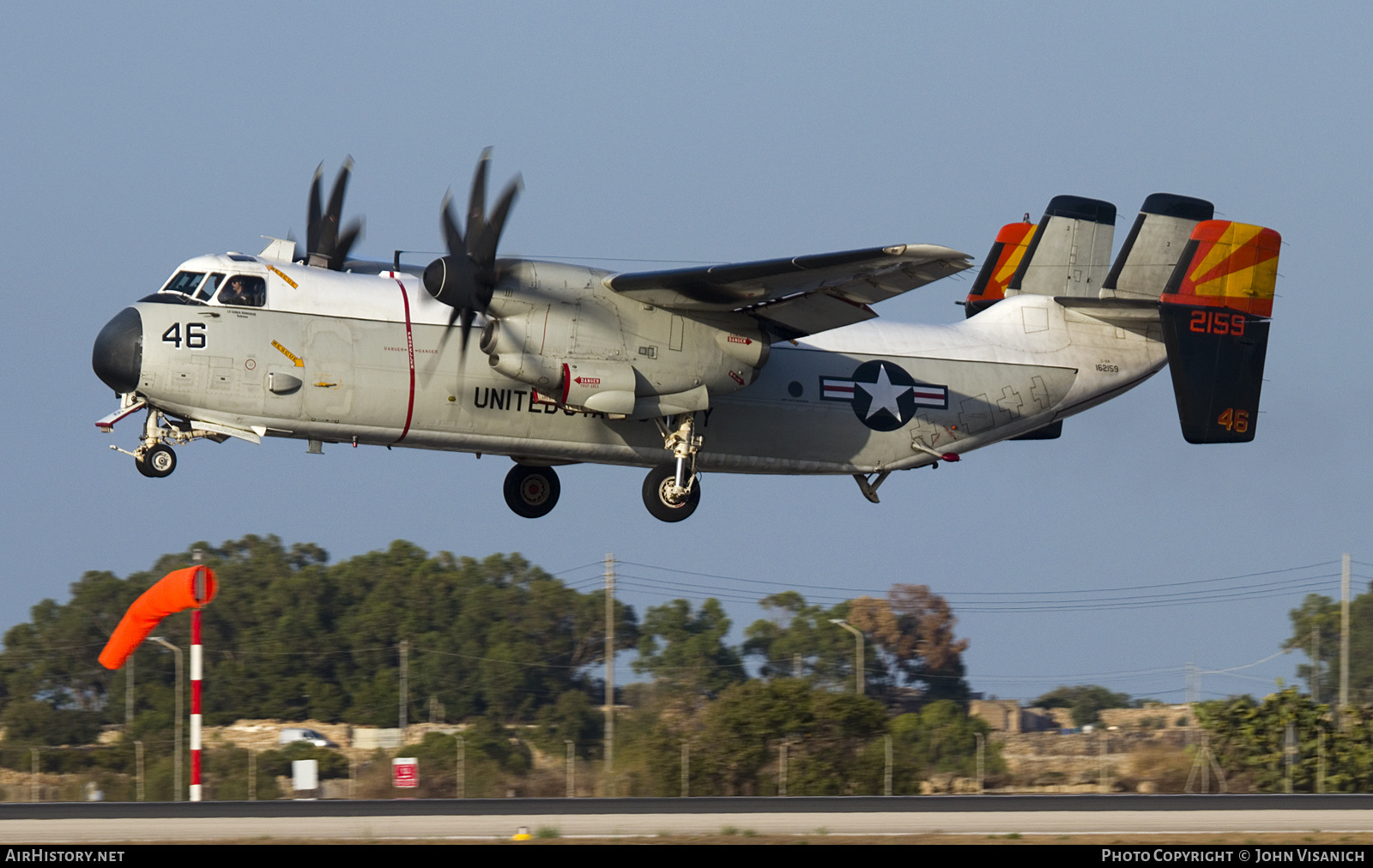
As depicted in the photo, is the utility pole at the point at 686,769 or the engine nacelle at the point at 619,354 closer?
the engine nacelle at the point at 619,354

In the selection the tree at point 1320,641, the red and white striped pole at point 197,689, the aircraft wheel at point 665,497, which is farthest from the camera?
the tree at point 1320,641

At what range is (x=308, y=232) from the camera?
25969 mm

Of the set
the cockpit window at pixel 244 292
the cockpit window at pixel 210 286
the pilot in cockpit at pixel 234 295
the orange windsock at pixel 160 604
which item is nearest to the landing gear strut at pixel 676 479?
the cockpit window at pixel 244 292

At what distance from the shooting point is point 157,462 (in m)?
22.0

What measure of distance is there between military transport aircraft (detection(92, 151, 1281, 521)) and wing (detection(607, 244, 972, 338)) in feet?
0.13

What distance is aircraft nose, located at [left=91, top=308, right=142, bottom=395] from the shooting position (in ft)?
68.7

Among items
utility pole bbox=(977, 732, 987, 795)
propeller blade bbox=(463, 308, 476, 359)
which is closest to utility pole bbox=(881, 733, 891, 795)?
utility pole bbox=(977, 732, 987, 795)

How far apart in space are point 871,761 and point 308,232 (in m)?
13.6

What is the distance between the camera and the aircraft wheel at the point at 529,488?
84.7 feet

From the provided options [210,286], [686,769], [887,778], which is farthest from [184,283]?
[887,778]

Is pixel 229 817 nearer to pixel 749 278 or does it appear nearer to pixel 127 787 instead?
pixel 749 278

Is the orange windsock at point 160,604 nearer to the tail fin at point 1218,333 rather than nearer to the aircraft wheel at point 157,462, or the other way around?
the aircraft wheel at point 157,462

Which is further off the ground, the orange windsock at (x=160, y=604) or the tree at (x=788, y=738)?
the orange windsock at (x=160, y=604)

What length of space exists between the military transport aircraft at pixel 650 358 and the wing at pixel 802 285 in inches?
1.6
